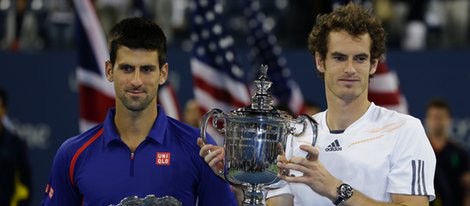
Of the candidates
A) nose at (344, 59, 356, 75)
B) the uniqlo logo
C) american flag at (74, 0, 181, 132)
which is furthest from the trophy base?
american flag at (74, 0, 181, 132)

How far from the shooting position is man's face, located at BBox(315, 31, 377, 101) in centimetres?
638

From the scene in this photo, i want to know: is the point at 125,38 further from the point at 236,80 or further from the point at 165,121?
the point at 236,80

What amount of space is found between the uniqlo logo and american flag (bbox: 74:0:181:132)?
5105mm

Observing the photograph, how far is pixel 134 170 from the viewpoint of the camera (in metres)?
6.60

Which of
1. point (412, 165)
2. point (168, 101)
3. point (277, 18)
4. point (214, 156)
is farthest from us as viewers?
point (277, 18)

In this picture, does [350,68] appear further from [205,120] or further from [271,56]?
[271,56]

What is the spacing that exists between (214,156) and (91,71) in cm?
584

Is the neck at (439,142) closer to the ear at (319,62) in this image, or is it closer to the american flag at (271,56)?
the american flag at (271,56)

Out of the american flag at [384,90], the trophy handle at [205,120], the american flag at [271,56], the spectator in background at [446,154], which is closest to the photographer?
the trophy handle at [205,120]

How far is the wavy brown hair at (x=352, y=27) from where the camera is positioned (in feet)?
21.2

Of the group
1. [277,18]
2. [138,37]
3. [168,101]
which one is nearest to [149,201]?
[138,37]

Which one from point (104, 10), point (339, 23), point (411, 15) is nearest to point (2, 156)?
point (104, 10)

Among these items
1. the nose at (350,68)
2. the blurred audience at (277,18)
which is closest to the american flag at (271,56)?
the blurred audience at (277,18)

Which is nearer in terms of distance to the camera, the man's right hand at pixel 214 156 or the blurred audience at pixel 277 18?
the man's right hand at pixel 214 156
